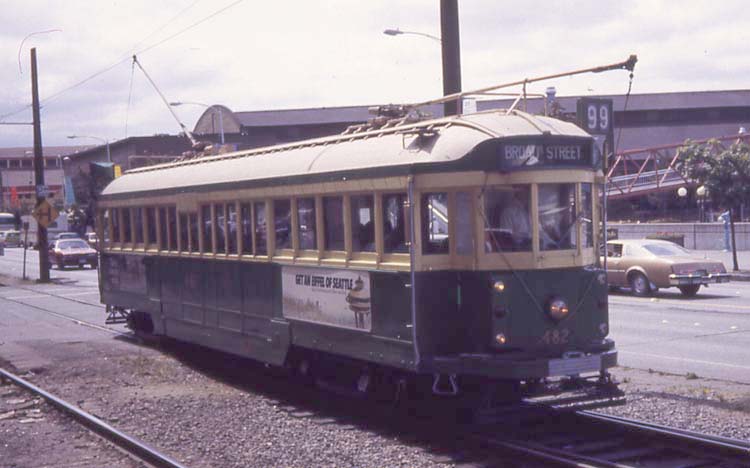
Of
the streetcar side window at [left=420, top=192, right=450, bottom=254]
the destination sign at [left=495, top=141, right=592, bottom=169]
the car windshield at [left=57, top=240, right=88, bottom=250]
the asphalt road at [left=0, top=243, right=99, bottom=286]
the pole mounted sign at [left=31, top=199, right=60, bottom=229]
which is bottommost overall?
the asphalt road at [left=0, top=243, right=99, bottom=286]

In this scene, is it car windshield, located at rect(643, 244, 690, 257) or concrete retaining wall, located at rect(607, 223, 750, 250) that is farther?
concrete retaining wall, located at rect(607, 223, 750, 250)

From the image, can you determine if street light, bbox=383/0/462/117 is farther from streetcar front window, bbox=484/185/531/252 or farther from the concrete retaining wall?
the concrete retaining wall

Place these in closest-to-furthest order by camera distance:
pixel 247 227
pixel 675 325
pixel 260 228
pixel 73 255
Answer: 1. pixel 260 228
2. pixel 247 227
3. pixel 675 325
4. pixel 73 255

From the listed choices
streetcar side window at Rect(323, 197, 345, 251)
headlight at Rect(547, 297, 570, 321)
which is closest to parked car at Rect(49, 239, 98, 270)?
streetcar side window at Rect(323, 197, 345, 251)

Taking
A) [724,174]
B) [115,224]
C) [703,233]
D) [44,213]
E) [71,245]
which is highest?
[724,174]

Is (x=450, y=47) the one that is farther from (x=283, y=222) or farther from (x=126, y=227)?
(x=126, y=227)

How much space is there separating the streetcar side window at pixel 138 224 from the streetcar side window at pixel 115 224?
951 millimetres

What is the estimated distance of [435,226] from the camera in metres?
8.71

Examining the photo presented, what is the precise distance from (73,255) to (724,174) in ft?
98.1

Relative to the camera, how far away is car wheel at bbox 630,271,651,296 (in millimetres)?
22594

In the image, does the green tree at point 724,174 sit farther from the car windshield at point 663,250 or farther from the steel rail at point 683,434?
the steel rail at point 683,434

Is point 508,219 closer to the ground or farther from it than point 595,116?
closer to the ground

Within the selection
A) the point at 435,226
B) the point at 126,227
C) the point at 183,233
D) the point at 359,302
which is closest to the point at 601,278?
the point at 435,226

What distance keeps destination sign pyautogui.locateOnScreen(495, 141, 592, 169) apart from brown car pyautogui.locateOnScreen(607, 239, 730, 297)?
45.6ft
